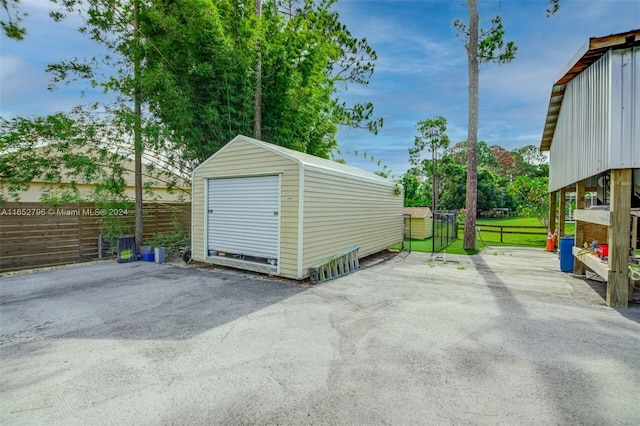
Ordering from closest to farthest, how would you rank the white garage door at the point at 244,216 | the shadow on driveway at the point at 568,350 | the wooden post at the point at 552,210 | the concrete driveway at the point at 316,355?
1. the concrete driveway at the point at 316,355
2. the shadow on driveway at the point at 568,350
3. the white garage door at the point at 244,216
4. the wooden post at the point at 552,210

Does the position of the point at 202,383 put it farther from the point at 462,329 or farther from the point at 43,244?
the point at 43,244

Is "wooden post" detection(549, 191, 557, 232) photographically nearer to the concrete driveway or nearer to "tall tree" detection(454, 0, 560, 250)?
"tall tree" detection(454, 0, 560, 250)

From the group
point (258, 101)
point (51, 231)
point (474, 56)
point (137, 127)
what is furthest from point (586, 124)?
point (51, 231)

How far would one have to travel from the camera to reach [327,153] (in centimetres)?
1314

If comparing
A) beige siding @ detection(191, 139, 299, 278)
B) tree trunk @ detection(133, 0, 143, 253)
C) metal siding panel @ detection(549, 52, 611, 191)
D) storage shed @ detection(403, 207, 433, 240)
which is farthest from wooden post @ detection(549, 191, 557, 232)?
tree trunk @ detection(133, 0, 143, 253)

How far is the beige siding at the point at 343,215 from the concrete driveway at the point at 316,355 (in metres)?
1.17

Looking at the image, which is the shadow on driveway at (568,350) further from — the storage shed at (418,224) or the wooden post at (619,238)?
the storage shed at (418,224)

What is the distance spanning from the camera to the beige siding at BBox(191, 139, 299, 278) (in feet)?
20.0

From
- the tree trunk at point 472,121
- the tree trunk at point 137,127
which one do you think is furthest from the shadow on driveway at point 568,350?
the tree trunk at point 137,127

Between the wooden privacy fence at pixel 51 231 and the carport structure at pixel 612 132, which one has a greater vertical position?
the carport structure at pixel 612 132

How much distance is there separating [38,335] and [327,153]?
1100 centimetres

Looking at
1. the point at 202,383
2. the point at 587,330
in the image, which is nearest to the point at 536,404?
the point at 587,330

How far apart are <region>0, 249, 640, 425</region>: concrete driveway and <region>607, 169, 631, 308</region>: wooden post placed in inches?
13.3

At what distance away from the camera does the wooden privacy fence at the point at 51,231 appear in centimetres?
707
